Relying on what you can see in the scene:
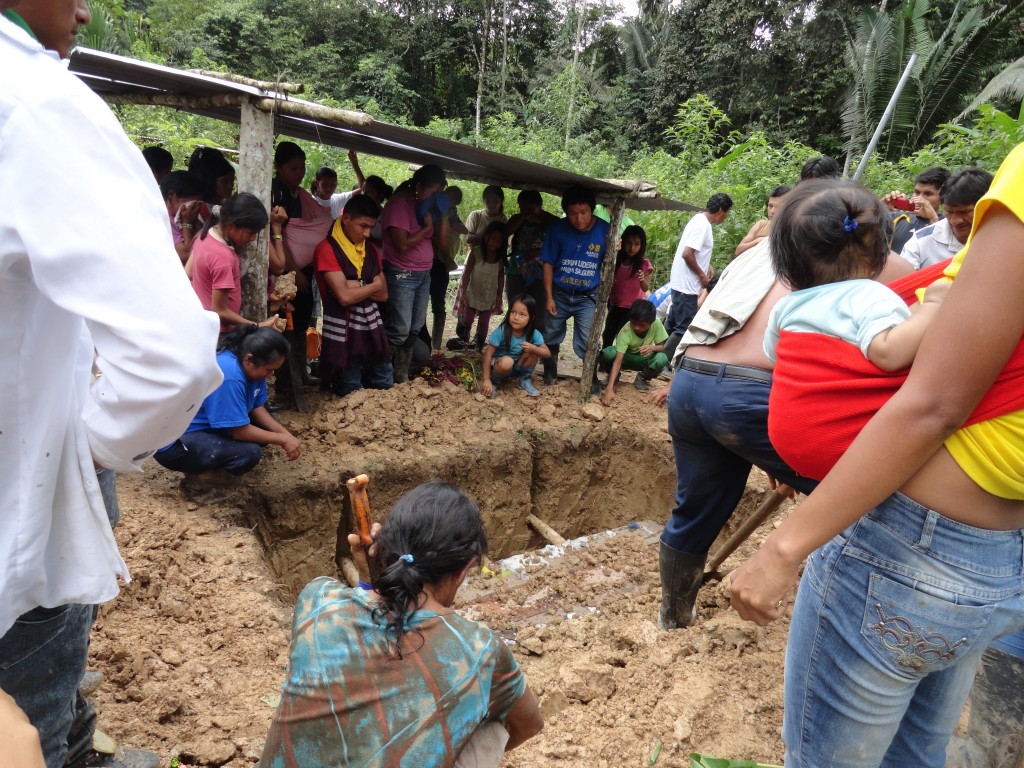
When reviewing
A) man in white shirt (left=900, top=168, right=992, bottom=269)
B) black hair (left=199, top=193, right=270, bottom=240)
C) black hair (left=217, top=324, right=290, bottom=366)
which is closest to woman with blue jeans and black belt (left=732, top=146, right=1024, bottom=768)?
black hair (left=217, top=324, right=290, bottom=366)

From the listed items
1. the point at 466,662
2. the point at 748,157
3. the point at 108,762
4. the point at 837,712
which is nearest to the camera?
the point at 837,712

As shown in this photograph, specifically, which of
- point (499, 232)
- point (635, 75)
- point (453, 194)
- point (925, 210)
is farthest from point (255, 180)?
point (635, 75)

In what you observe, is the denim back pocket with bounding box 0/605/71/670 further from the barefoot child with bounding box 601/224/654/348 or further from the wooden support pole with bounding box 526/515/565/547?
the barefoot child with bounding box 601/224/654/348

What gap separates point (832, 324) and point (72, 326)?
1358 millimetres

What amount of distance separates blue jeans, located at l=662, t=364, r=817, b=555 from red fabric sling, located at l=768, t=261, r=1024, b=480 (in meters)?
0.92

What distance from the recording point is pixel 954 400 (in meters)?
1.01

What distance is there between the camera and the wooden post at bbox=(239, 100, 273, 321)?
3986mm

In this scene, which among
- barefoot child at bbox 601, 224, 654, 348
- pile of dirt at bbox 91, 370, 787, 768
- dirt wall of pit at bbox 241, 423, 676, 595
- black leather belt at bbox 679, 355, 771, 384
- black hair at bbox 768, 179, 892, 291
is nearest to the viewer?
black hair at bbox 768, 179, 892, 291

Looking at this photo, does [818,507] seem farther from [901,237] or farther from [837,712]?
[901,237]

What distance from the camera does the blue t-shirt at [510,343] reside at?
5762 mm

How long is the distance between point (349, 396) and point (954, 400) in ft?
14.7

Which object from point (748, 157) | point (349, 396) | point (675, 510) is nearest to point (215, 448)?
point (349, 396)

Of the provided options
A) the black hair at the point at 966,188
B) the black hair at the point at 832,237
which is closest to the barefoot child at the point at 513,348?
the black hair at the point at 966,188

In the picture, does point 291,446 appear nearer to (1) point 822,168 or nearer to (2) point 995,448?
(1) point 822,168
